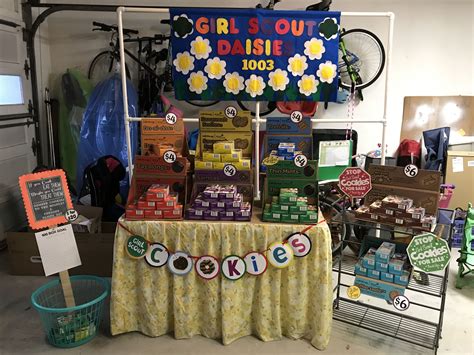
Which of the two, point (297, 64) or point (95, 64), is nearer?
point (297, 64)

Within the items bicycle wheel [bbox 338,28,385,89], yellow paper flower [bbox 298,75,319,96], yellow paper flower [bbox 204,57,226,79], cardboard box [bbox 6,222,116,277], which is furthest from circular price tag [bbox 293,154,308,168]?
bicycle wheel [bbox 338,28,385,89]

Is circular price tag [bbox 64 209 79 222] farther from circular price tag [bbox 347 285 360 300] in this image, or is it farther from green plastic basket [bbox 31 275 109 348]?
circular price tag [bbox 347 285 360 300]

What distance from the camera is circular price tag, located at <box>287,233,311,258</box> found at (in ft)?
7.24

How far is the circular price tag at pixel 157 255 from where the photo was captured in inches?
89.3

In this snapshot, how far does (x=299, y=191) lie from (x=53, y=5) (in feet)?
11.0

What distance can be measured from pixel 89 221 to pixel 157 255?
119 centimetres

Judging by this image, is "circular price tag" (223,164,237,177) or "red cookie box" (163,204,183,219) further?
"circular price tag" (223,164,237,177)

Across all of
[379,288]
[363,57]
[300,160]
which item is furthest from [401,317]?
[363,57]

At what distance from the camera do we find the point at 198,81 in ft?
8.59

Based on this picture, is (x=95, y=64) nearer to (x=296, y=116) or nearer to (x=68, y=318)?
(x=296, y=116)

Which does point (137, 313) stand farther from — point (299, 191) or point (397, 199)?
point (397, 199)

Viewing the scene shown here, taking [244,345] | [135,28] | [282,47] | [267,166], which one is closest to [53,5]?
[135,28]

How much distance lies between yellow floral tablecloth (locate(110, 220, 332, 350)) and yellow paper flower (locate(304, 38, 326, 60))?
103 cm

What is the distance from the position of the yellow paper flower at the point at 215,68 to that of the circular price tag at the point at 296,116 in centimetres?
51
